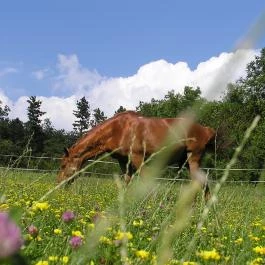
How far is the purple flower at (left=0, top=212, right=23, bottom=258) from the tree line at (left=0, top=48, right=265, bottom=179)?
0.23 m

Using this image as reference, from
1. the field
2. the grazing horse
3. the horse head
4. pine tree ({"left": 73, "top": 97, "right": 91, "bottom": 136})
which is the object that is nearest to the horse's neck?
the grazing horse

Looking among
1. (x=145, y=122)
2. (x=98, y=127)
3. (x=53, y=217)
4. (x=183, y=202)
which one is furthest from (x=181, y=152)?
(x=183, y=202)

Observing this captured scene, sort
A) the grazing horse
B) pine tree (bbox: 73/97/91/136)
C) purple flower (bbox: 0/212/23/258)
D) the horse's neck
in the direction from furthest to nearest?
pine tree (bbox: 73/97/91/136) → the horse's neck → the grazing horse → purple flower (bbox: 0/212/23/258)

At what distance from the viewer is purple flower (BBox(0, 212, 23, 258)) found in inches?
12.2

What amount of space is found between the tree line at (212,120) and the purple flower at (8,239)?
0.23 meters

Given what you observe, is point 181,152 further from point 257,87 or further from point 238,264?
point 257,87

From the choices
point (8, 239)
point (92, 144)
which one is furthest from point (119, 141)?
point (8, 239)

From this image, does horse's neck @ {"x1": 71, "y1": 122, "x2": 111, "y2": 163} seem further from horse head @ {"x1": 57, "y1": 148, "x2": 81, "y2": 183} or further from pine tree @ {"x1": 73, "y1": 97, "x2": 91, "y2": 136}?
pine tree @ {"x1": 73, "y1": 97, "x2": 91, "y2": 136}

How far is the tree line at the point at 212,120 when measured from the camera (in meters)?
3.08

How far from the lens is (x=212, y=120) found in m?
7.09

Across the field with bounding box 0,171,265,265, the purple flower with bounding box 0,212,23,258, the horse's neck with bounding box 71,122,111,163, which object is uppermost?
the horse's neck with bounding box 71,122,111,163

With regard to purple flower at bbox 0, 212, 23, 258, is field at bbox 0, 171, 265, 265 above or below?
below

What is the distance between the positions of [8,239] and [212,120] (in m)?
6.88

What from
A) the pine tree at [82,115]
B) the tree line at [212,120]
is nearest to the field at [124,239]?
the tree line at [212,120]
